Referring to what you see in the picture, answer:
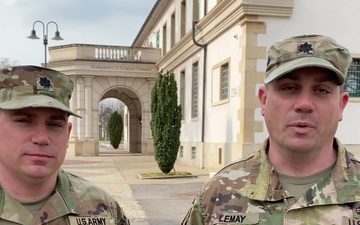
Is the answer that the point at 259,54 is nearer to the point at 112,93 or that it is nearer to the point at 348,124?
the point at 348,124

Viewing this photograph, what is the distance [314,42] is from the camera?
2.08 metres

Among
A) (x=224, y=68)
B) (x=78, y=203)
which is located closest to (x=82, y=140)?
(x=224, y=68)

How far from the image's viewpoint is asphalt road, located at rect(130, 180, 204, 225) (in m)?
7.44

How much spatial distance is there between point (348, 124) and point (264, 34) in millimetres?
3389

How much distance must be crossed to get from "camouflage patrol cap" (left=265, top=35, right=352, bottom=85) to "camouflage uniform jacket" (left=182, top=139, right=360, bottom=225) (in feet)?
1.53

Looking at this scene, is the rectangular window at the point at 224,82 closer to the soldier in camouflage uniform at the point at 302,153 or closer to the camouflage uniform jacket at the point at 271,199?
the camouflage uniform jacket at the point at 271,199

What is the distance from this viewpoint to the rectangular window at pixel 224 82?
43.1 ft

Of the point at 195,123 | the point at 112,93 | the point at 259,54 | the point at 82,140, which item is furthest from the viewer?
the point at 112,93

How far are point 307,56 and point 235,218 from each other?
0.91m

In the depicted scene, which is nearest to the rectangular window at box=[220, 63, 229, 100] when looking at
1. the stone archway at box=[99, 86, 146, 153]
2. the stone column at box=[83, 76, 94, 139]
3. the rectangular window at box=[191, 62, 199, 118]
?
the rectangular window at box=[191, 62, 199, 118]

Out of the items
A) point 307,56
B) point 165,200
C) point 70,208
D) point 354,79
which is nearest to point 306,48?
point 307,56

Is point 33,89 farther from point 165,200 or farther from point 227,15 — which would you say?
point 227,15

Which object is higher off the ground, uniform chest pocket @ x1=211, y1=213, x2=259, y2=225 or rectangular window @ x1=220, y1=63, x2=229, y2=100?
rectangular window @ x1=220, y1=63, x2=229, y2=100

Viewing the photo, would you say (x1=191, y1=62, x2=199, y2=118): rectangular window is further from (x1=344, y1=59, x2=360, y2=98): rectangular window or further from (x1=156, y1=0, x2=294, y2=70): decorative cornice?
(x1=344, y1=59, x2=360, y2=98): rectangular window
